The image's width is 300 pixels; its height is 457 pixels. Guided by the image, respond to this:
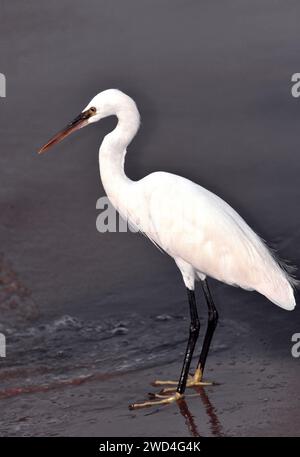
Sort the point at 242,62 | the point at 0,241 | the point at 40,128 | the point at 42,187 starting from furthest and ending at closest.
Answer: the point at 242,62 < the point at 40,128 < the point at 42,187 < the point at 0,241

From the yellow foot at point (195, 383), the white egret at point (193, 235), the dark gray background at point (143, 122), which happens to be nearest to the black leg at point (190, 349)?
the white egret at point (193, 235)

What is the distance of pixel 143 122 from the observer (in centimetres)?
816

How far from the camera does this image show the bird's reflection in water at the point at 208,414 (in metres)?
4.66

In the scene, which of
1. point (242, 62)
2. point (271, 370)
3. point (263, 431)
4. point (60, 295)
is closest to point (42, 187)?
point (60, 295)

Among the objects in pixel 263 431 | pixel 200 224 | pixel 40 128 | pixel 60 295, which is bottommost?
pixel 263 431

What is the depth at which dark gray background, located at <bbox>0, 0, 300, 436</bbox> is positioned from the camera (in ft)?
16.9

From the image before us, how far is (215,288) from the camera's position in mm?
6297

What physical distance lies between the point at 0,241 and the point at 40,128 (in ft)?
4.70

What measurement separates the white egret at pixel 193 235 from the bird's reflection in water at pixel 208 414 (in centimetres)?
8

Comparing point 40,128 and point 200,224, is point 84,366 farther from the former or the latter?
point 40,128

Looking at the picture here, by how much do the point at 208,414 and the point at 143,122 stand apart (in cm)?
375

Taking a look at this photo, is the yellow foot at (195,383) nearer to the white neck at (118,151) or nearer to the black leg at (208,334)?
the black leg at (208,334)

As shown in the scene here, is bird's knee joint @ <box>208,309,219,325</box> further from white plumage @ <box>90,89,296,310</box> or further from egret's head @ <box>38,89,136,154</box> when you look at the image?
egret's head @ <box>38,89,136,154</box>

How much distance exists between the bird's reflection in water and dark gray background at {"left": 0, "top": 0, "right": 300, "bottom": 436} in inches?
0.5
